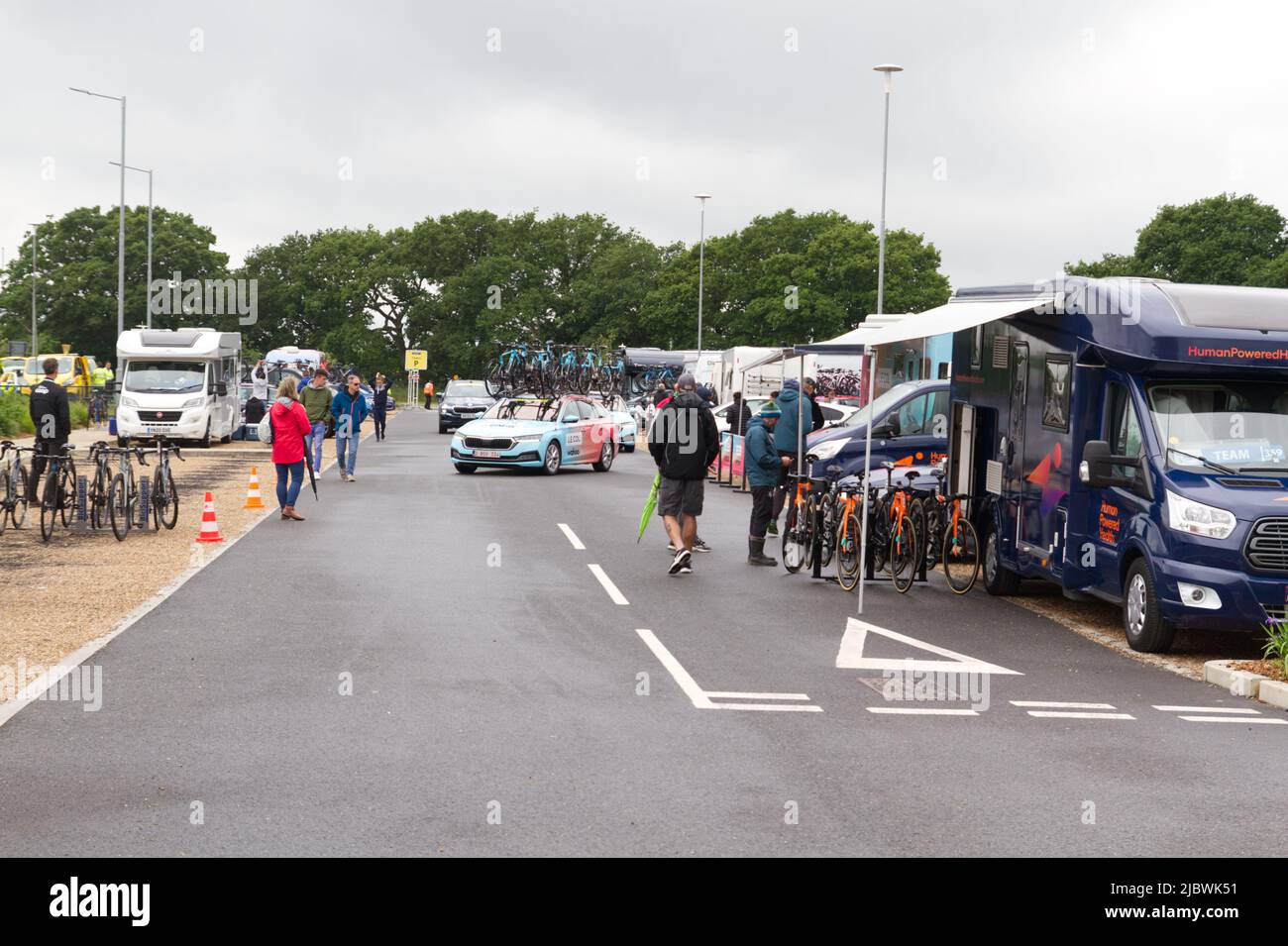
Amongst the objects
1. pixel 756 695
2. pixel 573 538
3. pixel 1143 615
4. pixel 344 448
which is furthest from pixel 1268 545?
pixel 344 448

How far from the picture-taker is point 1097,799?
22.6 feet

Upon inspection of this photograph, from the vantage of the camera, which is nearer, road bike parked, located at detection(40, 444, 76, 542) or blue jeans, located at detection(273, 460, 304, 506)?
road bike parked, located at detection(40, 444, 76, 542)

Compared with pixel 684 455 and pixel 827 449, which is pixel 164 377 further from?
pixel 684 455

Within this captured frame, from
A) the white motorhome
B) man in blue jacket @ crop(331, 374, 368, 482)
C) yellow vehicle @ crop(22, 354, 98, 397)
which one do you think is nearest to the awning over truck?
man in blue jacket @ crop(331, 374, 368, 482)

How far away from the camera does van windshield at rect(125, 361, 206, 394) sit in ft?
121

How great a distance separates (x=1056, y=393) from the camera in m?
13.2

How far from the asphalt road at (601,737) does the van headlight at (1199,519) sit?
1.10m


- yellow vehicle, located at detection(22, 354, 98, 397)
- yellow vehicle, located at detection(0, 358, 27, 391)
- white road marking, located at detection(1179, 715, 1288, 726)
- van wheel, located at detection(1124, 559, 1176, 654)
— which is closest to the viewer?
white road marking, located at detection(1179, 715, 1288, 726)

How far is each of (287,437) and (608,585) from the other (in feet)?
22.7

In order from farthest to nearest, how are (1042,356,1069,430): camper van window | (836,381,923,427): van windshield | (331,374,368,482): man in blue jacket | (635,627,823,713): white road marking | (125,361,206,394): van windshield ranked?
1. (125,361,206,394): van windshield
2. (331,374,368,482): man in blue jacket
3. (836,381,923,427): van windshield
4. (1042,356,1069,430): camper van window
5. (635,627,823,713): white road marking

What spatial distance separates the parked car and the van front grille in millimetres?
37903

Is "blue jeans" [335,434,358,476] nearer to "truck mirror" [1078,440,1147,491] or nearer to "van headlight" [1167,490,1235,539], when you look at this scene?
"truck mirror" [1078,440,1147,491]

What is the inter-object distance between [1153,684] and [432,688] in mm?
4788
